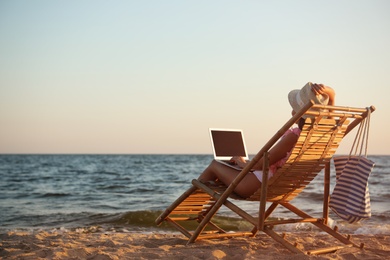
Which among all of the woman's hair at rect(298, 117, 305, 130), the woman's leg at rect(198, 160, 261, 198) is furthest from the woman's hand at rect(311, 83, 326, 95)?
the woman's leg at rect(198, 160, 261, 198)

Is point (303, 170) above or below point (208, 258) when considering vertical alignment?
above

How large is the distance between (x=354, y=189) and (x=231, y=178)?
1136 mm

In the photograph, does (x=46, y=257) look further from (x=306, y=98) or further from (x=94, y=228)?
(x=94, y=228)

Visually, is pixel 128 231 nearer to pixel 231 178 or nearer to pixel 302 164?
pixel 231 178

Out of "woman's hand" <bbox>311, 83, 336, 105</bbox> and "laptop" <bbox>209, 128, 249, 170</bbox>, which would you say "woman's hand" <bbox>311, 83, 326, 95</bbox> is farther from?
"laptop" <bbox>209, 128, 249, 170</bbox>

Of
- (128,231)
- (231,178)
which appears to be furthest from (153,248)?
(128,231)

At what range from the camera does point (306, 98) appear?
12.9 ft

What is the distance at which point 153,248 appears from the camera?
462 cm

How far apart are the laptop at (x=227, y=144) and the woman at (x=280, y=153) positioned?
93mm

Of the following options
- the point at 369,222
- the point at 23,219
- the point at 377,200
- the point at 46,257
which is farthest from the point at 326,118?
the point at 377,200

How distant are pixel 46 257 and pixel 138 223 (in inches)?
162

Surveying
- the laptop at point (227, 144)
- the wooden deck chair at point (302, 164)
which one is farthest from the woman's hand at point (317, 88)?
the laptop at point (227, 144)

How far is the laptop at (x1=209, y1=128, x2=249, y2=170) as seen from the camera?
4672 millimetres

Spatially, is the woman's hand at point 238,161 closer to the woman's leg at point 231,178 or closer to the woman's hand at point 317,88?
the woman's leg at point 231,178
